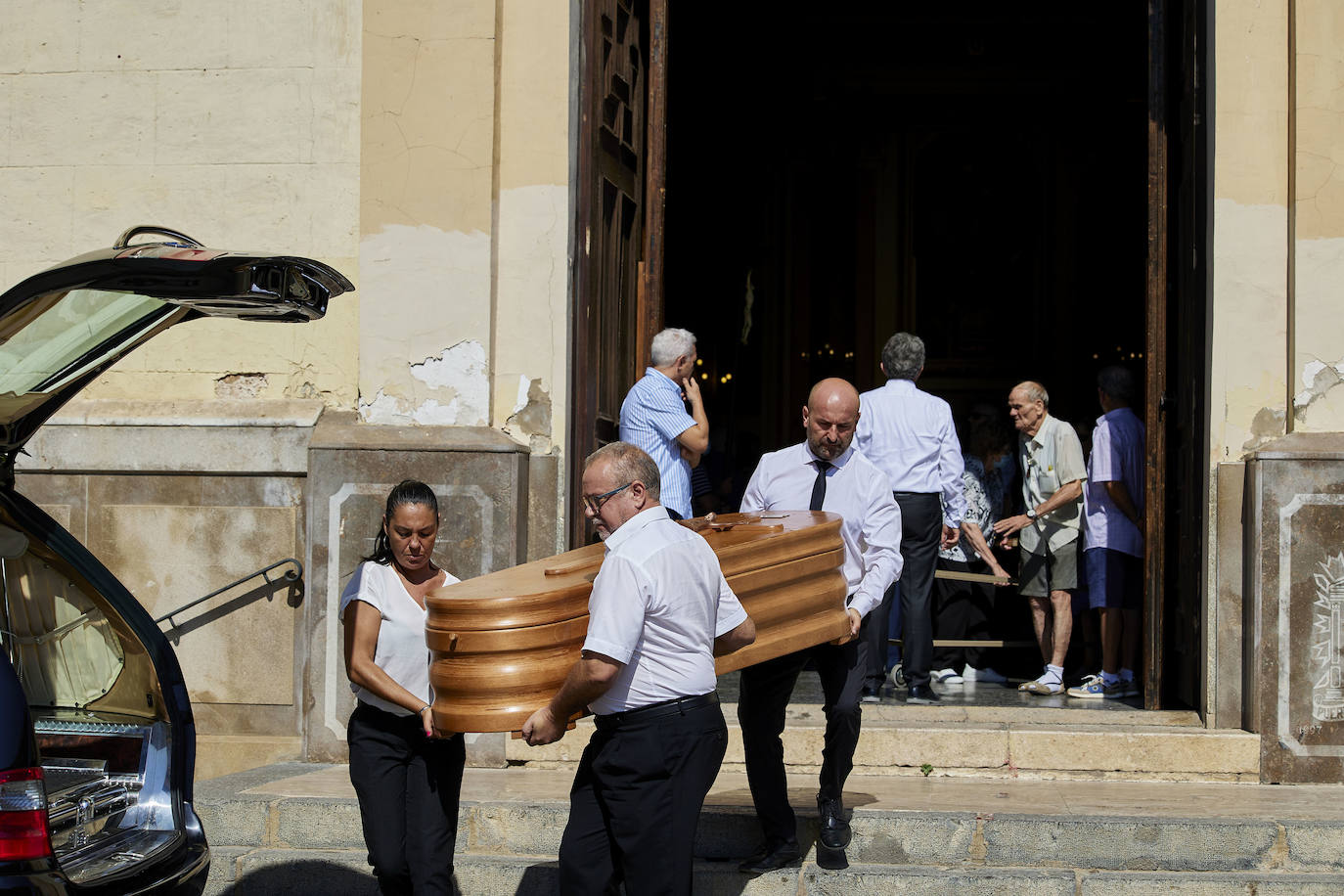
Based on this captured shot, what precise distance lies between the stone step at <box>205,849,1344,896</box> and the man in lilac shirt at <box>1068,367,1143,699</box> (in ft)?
7.32

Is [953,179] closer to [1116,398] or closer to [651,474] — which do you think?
[1116,398]

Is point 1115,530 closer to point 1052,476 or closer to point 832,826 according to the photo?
point 1052,476

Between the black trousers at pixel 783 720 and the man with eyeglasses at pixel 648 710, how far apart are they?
49.3 inches

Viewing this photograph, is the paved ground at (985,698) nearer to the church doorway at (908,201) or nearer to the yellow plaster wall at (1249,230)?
the yellow plaster wall at (1249,230)

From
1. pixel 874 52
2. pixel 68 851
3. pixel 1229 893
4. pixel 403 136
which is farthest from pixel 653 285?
pixel 874 52

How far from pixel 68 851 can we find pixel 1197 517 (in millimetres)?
5323

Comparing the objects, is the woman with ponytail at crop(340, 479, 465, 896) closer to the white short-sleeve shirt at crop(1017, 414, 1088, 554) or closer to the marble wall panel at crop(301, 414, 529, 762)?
the marble wall panel at crop(301, 414, 529, 762)

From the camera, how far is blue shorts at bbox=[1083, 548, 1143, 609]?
25.7 ft

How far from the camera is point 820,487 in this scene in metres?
5.71

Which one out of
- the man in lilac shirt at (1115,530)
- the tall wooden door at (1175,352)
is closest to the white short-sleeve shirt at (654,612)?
the tall wooden door at (1175,352)

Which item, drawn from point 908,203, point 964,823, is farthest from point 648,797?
point 908,203

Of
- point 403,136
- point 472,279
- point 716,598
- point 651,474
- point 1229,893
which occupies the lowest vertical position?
point 1229,893

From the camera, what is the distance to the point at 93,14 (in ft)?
26.5

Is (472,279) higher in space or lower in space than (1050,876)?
higher
